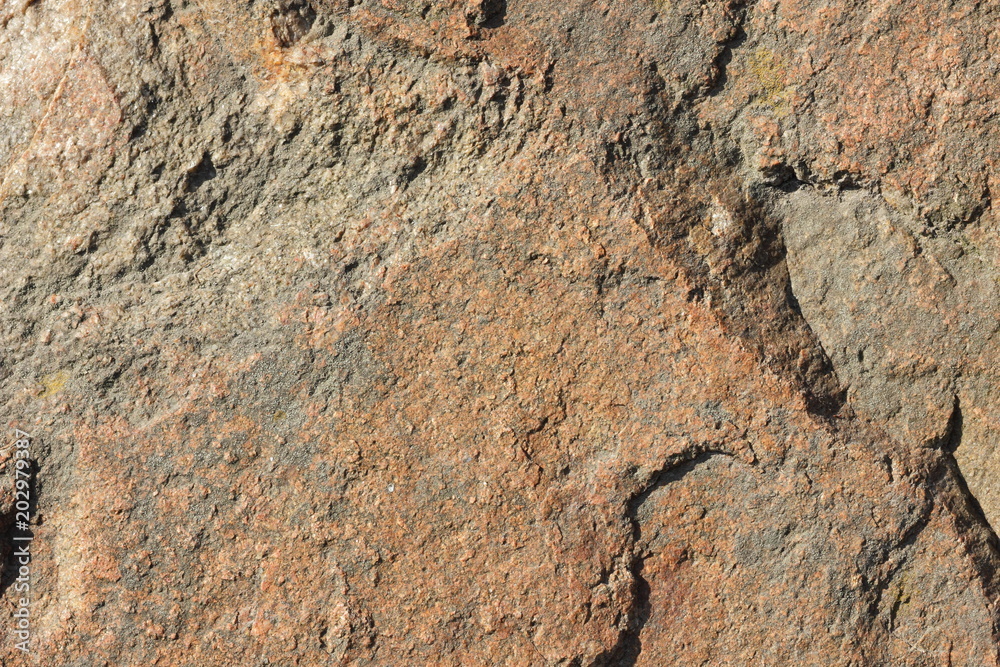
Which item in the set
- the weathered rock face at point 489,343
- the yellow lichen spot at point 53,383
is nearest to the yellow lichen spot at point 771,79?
the weathered rock face at point 489,343

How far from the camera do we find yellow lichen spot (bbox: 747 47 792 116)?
157 cm

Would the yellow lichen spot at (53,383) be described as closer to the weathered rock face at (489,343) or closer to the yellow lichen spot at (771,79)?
the weathered rock face at (489,343)

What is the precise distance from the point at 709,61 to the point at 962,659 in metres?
1.12

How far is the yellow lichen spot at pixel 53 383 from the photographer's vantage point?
1532 millimetres

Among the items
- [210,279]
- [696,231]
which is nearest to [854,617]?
[696,231]

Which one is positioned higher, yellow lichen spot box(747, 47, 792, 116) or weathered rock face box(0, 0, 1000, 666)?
yellow lichen spot box(747, 47, 792, 116)

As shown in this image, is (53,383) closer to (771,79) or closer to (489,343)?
(489,343)

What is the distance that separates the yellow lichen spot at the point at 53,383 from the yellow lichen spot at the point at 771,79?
1315 millimetres

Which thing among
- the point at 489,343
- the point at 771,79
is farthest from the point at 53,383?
the point at 771,79

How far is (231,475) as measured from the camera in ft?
4.94

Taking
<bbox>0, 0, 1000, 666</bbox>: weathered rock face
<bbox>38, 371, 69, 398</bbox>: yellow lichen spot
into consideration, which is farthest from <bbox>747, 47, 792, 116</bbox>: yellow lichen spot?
<bbox>38, 371, 69, 398</bbox>: yellow lichen spot

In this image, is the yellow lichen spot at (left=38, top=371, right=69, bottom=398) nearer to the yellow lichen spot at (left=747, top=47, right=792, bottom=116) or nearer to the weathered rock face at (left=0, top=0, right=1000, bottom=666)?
the weathered rock face at (left=0, top=0, right=1000, bottom=666)

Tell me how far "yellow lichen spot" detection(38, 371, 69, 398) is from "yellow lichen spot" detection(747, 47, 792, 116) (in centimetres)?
131

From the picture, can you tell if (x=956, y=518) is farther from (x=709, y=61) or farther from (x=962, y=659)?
(x=709, y=61)
